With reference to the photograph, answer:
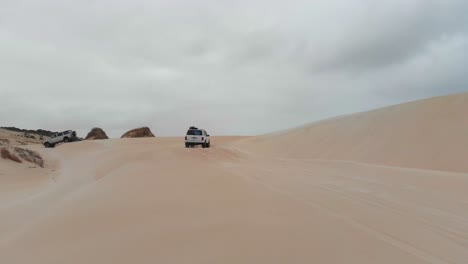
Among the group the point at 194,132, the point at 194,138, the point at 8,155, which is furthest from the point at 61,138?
the point at 8,155

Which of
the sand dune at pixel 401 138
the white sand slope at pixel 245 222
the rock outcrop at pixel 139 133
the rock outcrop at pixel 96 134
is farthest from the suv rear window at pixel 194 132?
the rock outcrop at pixel 96 134

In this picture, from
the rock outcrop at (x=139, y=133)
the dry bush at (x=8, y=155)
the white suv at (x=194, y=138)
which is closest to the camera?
the dry bush at (x=8, y=155)

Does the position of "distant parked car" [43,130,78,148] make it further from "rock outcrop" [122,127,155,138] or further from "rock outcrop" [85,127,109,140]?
"rock outcrop" [122,127,155,138]

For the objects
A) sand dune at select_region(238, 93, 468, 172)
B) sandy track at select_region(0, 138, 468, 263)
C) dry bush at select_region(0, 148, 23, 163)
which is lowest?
sandy track at select_region(0, 138, 468, 263)

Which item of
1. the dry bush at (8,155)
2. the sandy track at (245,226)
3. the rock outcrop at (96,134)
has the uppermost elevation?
the rock outcrop at (96,134)

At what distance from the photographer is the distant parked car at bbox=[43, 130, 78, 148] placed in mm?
34856

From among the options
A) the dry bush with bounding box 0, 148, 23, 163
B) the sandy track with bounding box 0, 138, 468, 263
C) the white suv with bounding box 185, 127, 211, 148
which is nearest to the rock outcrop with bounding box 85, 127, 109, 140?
the white suv with bounding box 185, 127, 211, 148

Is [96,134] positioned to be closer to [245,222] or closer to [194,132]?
Answer: [194,132]

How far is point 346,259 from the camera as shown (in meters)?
3.21

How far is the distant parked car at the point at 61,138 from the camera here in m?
34.9

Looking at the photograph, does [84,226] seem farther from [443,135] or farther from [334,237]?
[443,135]

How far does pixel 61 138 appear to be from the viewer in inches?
1458

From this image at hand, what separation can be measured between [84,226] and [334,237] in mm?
3099

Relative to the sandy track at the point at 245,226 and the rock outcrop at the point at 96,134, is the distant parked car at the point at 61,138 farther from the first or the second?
the sandy track at the point at 245,226
